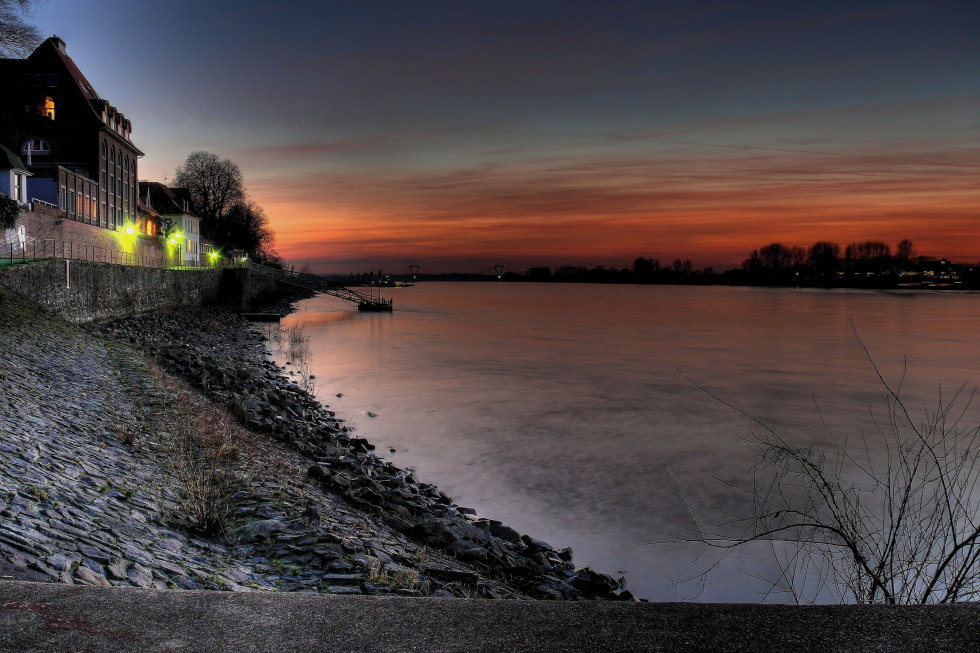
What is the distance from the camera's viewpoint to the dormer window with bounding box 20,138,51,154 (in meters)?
47.3

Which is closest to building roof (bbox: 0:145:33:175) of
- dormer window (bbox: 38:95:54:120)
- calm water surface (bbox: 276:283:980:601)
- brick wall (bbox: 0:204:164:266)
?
brick wall (bbox: 0:204:164:266)

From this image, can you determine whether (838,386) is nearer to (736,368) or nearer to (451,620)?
(736,368)

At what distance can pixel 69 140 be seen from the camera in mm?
49031

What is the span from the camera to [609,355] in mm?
37688

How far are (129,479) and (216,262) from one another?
7611 cm

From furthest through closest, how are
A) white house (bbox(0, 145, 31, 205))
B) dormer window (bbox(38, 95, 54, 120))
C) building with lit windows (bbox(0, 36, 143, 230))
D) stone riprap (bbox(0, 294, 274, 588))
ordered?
dormer window (bbox(38, 95, 54, 120)), building with lit windows (bbox(0, 36, 143, 230)), white house (bbox(0, 145, 31, 205)), stone riprap (bbox(0, 294, 274, 588))

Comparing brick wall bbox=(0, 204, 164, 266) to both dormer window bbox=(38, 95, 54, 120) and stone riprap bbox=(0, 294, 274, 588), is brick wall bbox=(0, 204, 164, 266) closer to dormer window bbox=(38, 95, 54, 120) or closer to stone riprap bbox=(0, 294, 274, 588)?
dormer window bbox=(38, 95, 54, 120)

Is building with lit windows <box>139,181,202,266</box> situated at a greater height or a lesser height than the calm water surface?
greater

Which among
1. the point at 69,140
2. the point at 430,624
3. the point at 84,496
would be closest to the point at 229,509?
the point at 84,496

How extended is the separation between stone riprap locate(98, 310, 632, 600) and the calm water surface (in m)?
0.92

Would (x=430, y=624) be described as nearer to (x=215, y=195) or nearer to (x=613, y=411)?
(x=613, y=411)

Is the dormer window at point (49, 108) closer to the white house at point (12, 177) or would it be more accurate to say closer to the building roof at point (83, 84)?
the building roof at point (83, 84)

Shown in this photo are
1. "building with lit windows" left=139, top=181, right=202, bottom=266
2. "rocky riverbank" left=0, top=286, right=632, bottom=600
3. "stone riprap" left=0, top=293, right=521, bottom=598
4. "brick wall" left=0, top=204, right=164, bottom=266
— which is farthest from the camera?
"building with lit windows" left=139, top=181, right=202, bottom=266

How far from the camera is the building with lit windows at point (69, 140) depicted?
44.8m
